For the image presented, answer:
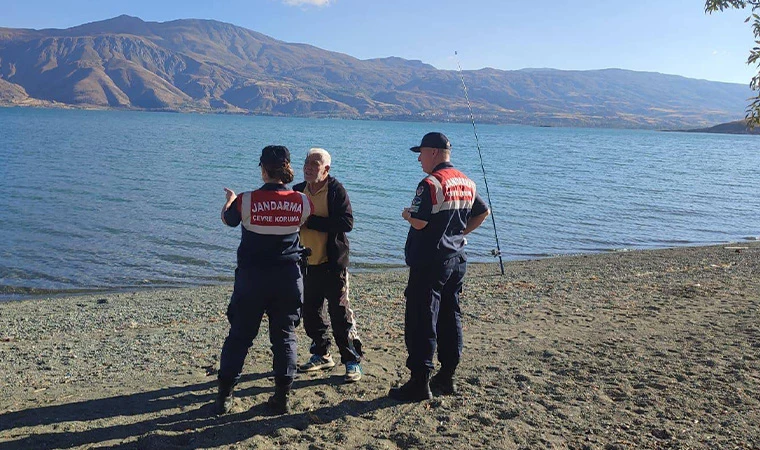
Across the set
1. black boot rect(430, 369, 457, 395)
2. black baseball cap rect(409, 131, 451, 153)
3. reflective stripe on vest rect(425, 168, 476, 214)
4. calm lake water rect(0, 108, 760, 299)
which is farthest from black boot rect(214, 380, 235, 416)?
calm lake water rect(0, 108, 760, 299)

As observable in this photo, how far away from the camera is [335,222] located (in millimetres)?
5734

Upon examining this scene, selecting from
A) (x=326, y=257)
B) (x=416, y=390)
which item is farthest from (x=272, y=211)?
(x=416, y=390)

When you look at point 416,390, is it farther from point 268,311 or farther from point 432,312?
point 268,311

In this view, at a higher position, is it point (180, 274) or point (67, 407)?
point (67, 407)

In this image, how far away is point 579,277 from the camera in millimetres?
13766

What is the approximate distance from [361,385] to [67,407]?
8.55 feet

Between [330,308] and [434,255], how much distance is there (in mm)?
1308

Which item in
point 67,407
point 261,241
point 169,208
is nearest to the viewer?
point 261,241

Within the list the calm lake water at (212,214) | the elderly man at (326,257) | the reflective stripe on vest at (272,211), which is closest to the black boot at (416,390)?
the elderly man at (326,257)

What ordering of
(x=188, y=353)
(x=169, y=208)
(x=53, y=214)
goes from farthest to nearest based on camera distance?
(x=169, y=208) < (x=53, y=214) < (x=188, y=353)

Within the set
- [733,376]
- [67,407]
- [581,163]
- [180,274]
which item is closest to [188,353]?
[67,407]

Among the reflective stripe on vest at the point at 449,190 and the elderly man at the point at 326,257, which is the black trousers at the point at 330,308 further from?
the reflective stripe on vest at the point at 449,190

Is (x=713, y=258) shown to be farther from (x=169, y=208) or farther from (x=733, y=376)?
(x=169, y=208)

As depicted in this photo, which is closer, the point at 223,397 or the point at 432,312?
the point at 223,397
